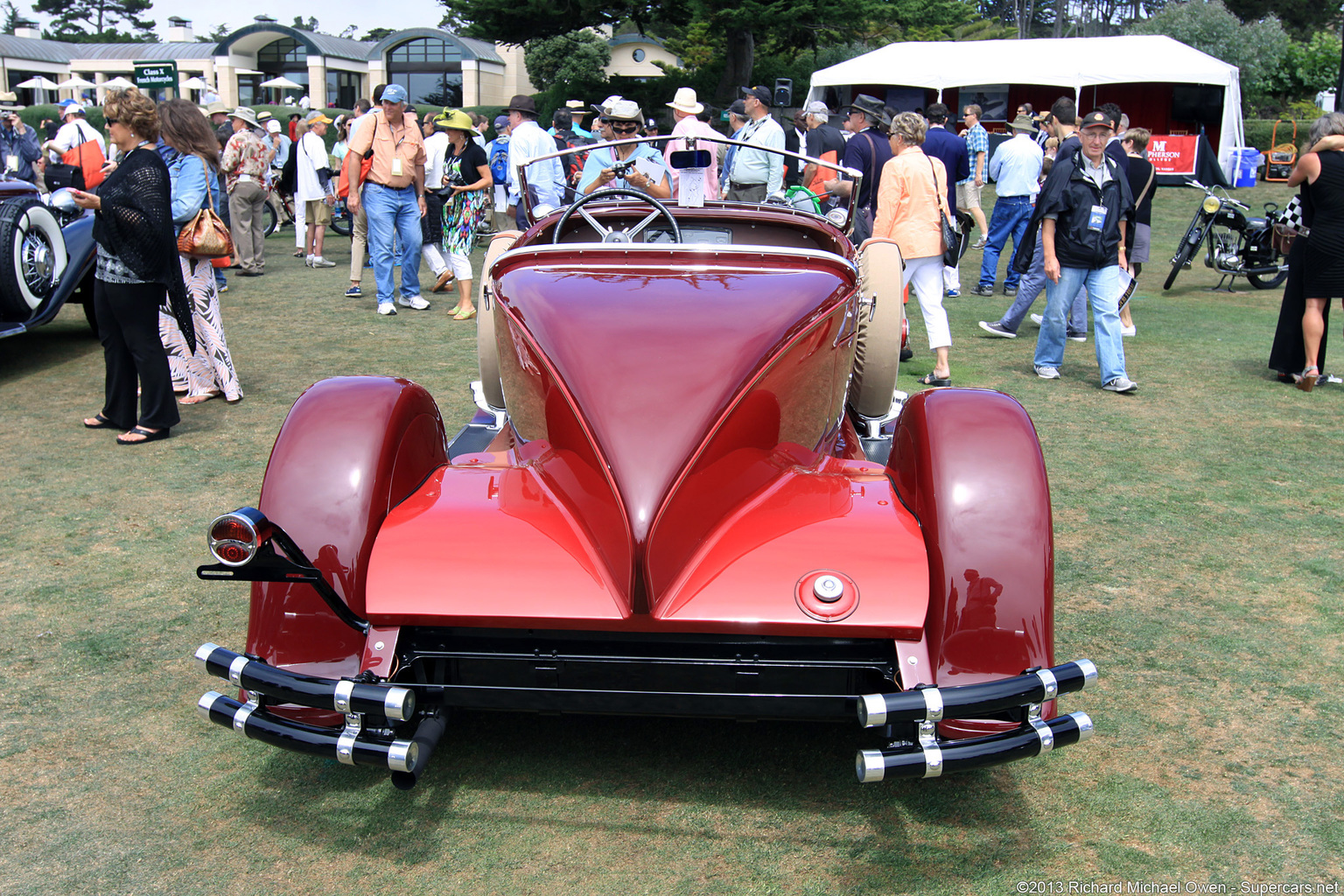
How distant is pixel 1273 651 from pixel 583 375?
279 centimetres

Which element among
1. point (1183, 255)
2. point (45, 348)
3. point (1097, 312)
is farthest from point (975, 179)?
point (45, 348)

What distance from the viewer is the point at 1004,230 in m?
12.1

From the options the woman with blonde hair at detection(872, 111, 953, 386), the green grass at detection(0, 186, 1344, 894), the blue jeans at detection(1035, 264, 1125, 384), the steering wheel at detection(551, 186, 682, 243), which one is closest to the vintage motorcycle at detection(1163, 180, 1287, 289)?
the blue jeans at detection(1035, 264, 1125, 384)

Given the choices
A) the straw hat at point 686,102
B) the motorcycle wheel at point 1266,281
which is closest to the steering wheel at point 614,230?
the straw hat at point 686,102

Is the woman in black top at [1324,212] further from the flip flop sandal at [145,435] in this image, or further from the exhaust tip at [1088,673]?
the flip flop sandal at [145,435]

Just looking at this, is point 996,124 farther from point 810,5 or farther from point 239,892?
point 239,892

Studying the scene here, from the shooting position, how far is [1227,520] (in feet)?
16.9

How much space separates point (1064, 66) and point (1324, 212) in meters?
19.5

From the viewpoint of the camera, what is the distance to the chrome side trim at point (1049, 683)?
245cm

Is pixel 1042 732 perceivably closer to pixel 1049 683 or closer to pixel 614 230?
pixel 1049 683

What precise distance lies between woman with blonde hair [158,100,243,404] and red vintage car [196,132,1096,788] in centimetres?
397

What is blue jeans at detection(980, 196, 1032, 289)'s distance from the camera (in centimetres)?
1180

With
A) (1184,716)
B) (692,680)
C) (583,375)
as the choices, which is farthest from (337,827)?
(1184,716)

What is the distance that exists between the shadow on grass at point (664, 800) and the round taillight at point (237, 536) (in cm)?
80
